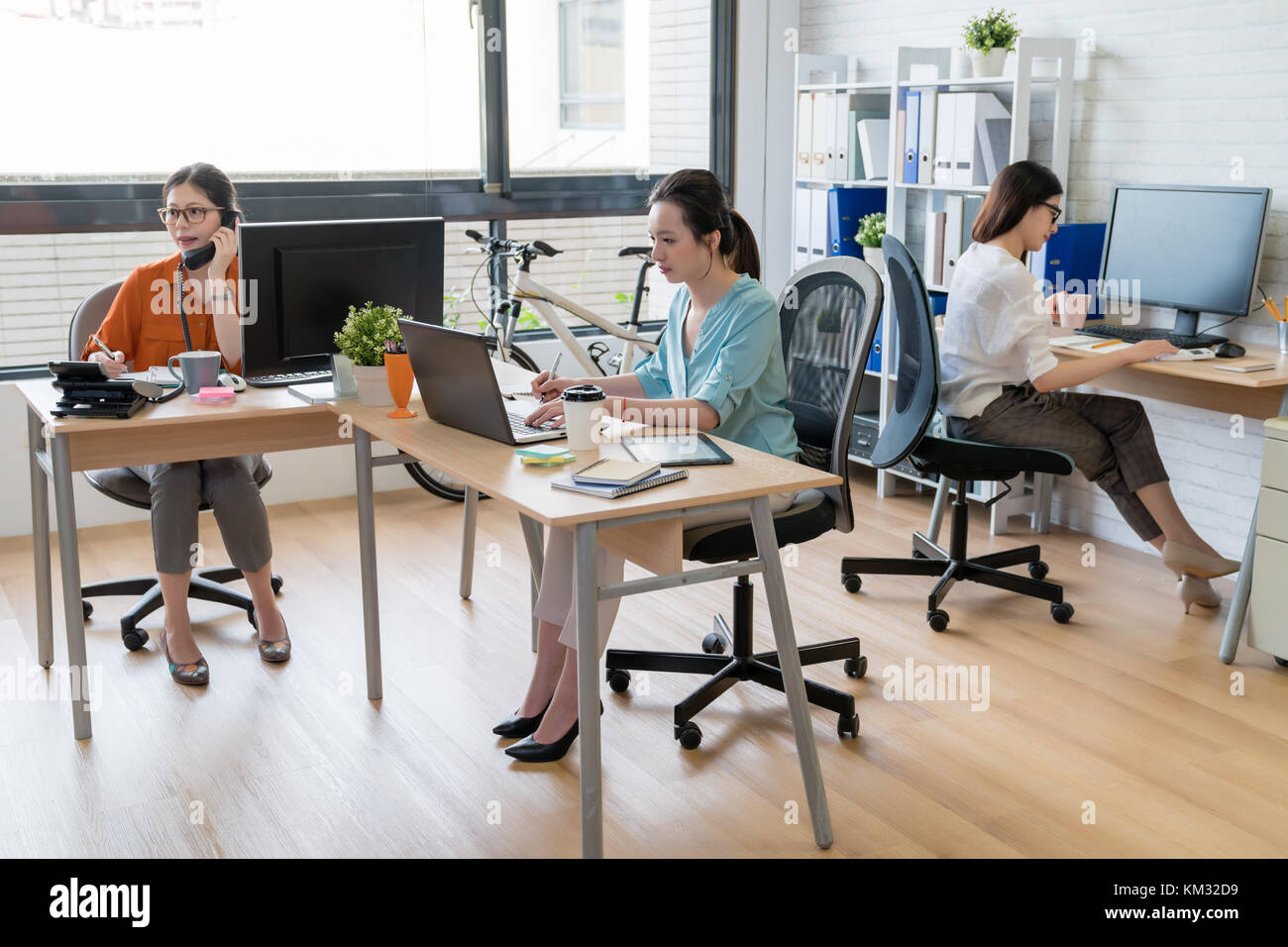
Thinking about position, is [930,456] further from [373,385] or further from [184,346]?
[184,346]

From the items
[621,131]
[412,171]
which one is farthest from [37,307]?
[621,131]

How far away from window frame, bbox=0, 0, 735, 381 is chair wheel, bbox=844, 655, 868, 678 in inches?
97.9

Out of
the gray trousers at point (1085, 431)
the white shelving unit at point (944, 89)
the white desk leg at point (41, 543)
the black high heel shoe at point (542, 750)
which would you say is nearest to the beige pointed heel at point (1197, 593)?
the gray trousers at point (1085, 431)

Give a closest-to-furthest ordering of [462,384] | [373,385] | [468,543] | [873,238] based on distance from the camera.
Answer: [462,384], [373,385], [468,543], [873,238]

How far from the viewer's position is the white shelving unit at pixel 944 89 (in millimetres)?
4086

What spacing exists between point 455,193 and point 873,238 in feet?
5.37

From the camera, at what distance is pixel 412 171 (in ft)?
16.0

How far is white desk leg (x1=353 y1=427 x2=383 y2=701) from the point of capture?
9.45 ft

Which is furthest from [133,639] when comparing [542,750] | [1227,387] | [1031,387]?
[1227,387]

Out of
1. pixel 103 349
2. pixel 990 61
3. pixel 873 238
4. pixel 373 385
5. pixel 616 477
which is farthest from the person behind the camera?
pixel 873 238

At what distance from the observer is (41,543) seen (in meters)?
3.16

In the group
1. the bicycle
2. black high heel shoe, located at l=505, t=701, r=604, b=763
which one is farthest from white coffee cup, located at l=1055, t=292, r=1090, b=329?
black high heel shoe, located at l=505, t=701, r=604, b=763

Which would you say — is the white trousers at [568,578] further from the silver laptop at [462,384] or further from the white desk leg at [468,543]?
the white desk leg at [468,543]
